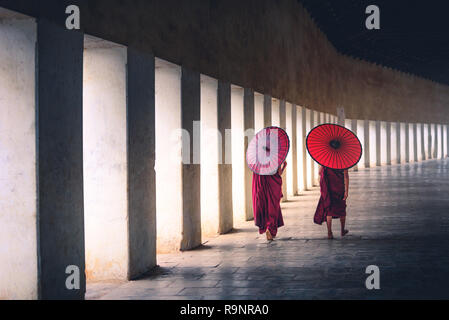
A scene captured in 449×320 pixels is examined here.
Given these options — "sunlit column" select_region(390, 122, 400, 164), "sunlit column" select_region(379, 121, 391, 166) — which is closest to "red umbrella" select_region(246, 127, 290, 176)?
"sunlit column" select_region(379, 121, 391, 166)

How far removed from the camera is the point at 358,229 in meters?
13.0

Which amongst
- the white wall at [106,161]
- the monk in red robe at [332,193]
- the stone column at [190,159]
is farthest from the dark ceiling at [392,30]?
the white wall at [106,161]

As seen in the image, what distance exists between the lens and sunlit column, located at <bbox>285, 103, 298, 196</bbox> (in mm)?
21812

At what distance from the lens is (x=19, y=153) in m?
6.45

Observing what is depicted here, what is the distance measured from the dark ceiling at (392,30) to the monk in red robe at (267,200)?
1326cm

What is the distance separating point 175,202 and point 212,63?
3.05 m

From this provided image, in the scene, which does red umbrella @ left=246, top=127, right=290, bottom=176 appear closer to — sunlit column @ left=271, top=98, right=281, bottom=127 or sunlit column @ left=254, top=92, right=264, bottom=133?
sunlit column @ left=254, top=92, right=264, bottom=133

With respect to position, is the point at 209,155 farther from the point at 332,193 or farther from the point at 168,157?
the point at 332,193

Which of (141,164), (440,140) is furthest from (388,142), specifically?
(141,164)

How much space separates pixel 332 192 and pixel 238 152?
370cm

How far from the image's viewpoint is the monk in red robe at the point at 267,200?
38.2ft

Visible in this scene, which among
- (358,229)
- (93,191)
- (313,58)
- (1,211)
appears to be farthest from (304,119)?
(1,211)

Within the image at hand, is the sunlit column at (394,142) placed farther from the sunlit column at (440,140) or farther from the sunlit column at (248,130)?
the sunlit column at (248,130)

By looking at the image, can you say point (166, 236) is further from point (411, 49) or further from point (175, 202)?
point (411, 49)
